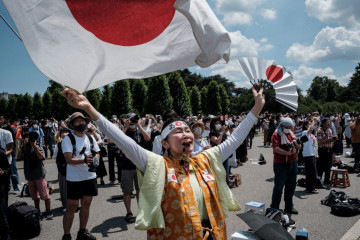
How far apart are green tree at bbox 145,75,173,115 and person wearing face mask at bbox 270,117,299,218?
24263 millimetres

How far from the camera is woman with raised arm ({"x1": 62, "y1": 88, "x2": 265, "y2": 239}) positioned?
79.3 inches

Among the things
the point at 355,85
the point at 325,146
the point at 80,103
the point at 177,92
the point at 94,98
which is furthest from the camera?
the point at 355,85

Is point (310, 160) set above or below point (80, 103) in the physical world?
below

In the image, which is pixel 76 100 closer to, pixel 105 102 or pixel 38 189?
pixel 38 189

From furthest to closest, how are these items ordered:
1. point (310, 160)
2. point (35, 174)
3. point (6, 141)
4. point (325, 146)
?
point (325, 146), point (310, 160), point (6, 141), point (35, 174)

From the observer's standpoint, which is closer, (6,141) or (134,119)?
(134,119)

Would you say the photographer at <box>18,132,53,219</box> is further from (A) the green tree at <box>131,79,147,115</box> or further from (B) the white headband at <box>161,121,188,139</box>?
(A) the green tree at <box>131,79,147,115</box>

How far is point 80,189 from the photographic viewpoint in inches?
172

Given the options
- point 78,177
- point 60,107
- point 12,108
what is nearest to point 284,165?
point 78,177

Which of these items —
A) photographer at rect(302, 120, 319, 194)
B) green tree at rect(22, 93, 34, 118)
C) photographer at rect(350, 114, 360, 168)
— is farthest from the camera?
green tree at rect(22, 93, 34, 118)

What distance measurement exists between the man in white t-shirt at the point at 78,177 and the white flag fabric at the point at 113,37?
2.37m

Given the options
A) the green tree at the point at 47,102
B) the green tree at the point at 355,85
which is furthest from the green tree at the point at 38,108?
the green tree at the point at 355,85

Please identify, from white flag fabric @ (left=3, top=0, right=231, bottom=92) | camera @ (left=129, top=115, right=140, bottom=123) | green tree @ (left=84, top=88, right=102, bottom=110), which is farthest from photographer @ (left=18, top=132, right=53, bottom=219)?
green tree @ (left=84, top=88, right=102, bottom=110)

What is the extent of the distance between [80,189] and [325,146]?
23.0 ft
